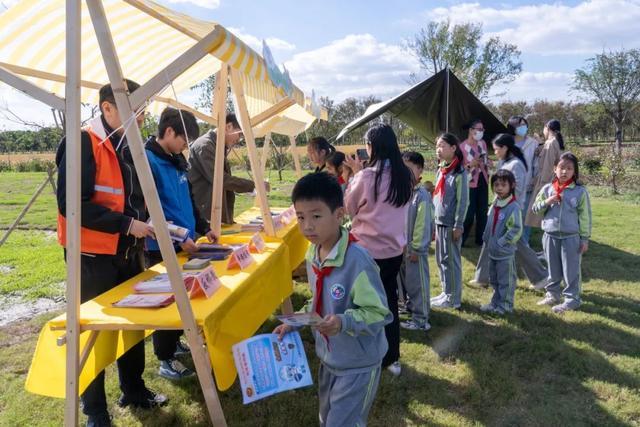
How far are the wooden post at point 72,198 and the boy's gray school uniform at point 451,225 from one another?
10.5 feet

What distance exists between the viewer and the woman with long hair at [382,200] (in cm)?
292

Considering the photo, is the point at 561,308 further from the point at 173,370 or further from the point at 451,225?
the point at 173,370

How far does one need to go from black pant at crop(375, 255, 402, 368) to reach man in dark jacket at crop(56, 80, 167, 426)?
60.9 inches

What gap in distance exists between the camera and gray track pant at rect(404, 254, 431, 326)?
3939 mm

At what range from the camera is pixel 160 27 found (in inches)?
132

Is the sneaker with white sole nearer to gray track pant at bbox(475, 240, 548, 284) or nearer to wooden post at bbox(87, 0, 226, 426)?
gray track pant at bbox(475, 240, 548, 284)

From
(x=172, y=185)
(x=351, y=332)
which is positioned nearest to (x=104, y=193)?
(x=172, y=185)

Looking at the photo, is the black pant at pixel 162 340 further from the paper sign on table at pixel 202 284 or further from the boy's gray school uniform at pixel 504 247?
the boy's gray school uniform at pixel 504 247

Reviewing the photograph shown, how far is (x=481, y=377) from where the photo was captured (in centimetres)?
325

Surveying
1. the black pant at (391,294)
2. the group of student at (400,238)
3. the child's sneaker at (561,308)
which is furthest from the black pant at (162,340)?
the child's sneaker at (561,308)

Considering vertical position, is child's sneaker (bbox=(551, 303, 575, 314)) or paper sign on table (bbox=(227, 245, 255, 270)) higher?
paper sign on table (bbox=(227, 245, 255, 270))

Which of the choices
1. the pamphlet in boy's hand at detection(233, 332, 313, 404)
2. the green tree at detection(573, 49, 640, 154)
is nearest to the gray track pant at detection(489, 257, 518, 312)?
the pamphlet in boy's hand at detection(233, 332, 313, 404)

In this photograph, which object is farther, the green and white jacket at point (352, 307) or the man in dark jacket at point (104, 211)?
the man in dark jacket at point (104, 211)

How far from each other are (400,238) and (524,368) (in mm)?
1445
